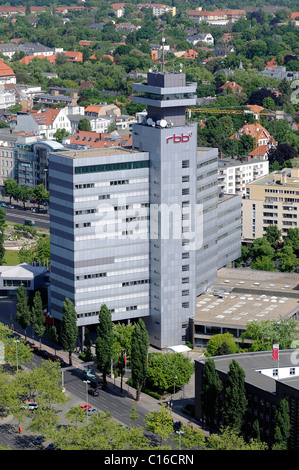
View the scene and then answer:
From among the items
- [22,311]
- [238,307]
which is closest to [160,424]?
[22,311]

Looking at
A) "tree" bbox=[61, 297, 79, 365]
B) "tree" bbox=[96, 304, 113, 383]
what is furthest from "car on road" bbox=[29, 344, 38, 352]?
"tree" bbox=[96, 304, 113, 383]

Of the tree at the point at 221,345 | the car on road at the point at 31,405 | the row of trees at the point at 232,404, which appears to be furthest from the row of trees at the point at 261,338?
the car on road at the point at 31,405

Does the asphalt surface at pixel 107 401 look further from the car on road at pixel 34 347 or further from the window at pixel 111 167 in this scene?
the window at pixel 111 167

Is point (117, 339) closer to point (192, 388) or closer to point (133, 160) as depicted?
point (192, 388)

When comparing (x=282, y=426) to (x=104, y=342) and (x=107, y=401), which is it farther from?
(x=104, y=342)

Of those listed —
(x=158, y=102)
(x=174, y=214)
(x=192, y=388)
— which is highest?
(x=158, y=102)

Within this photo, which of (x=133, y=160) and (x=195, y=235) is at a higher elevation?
(x=133, y=160)

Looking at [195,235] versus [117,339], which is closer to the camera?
[117,339]
